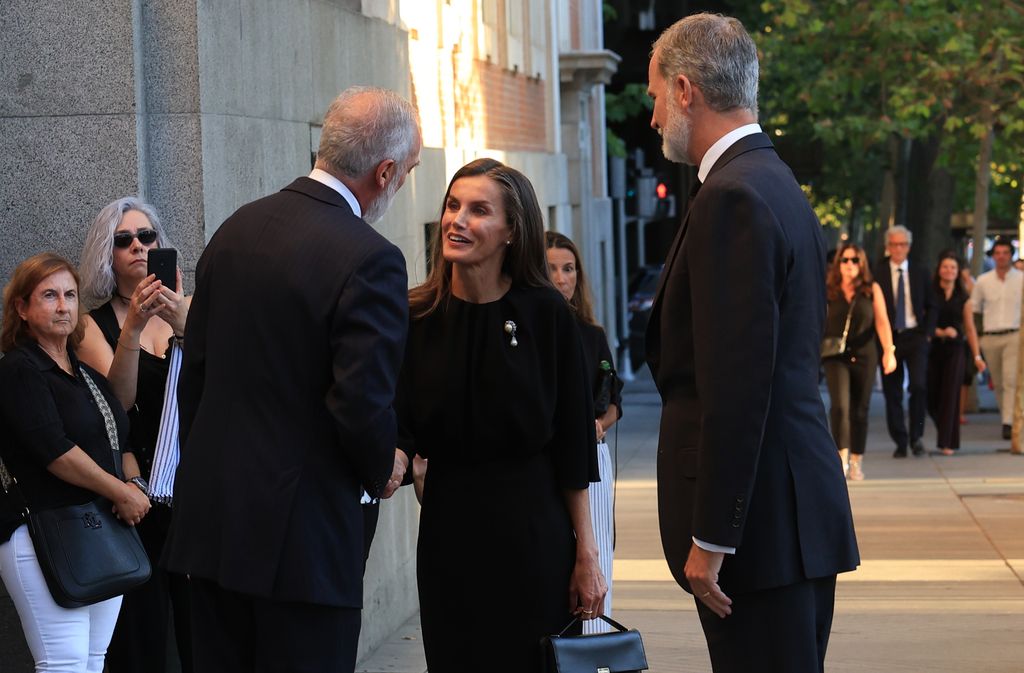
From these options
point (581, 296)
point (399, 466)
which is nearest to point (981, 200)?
point (581, 296)

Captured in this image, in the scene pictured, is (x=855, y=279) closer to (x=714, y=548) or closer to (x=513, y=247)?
(x=513, y=247)

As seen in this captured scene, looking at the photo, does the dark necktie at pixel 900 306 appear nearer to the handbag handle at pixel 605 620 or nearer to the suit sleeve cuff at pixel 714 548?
the handbag handle at pixel 605 620

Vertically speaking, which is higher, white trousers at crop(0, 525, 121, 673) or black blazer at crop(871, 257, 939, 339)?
black blazer at crop(871, 257, 939, 339)

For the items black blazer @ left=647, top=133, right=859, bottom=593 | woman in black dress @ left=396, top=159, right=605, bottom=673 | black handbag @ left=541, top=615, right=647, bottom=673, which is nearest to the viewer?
Result: black blazer @ left=647, top=133, right=859, bottom=593

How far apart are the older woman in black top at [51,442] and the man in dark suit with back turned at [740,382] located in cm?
215

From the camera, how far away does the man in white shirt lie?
56.9 feet

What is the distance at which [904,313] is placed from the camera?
15.5m

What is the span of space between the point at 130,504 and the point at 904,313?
11.3 m

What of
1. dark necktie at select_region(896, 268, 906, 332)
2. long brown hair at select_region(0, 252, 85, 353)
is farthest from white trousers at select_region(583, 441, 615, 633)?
dark necktie at select_region(896, 268, 906, 332)

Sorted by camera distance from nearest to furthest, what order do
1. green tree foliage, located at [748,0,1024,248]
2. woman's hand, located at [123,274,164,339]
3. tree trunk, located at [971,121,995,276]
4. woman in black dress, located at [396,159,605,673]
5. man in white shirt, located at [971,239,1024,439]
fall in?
woman in black dress, located at [396,159,605,673], woman's hand, located at [123,274,164,339], man in white shirt, located at [971,239,1024,439], green tree foliage, located at [748,0,1024,248], tree trunk, located at [971,121,995,276]

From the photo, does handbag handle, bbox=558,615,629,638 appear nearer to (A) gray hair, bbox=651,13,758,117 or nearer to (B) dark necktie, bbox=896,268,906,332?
(A) gray hair, bbox=651,13,758,117

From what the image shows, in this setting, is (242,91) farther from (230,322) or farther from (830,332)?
(830,332)

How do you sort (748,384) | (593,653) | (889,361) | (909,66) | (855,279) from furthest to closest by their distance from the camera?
(909,66) → (889,361) → (855,279) → (593,653) → (748,384)

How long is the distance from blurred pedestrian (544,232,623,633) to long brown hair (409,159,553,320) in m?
1.67
